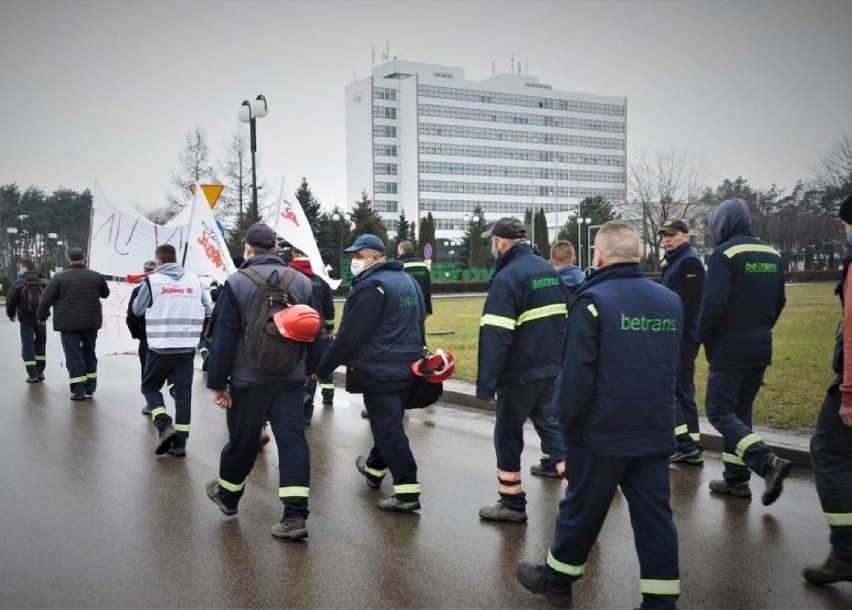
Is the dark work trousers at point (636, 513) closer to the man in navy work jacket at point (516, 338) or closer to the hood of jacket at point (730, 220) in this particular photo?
the man in navy work jacket at point (516, 338)

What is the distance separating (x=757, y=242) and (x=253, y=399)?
407 cm

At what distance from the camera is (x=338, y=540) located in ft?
18.6

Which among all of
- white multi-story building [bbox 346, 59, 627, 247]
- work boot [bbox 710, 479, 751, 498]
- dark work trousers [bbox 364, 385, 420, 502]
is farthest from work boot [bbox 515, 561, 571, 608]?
white multi-story building [bbox 346, 59, 627, 247]

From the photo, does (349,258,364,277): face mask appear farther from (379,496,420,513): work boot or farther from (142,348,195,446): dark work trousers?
(142,348,195,446): dark work trousers

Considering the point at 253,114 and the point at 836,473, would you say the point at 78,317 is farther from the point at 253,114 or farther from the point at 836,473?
the point at 836,473

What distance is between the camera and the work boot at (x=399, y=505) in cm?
628

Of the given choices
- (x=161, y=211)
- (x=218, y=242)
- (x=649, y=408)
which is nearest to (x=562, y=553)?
(x=649, y=408)

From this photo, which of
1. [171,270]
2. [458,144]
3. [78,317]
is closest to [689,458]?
[171,270]

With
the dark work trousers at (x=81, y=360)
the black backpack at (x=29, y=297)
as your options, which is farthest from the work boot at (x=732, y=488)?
the black backpack at (x=29, y=297)

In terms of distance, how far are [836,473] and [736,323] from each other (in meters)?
1.77

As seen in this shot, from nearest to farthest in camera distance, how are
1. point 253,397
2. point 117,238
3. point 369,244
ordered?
point 253,397
point 369,244
point 117,238

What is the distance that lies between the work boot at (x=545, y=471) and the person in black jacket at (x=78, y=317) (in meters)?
7.68

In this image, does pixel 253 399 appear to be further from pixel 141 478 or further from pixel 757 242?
pixel 757 242

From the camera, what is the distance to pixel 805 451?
7293mm
